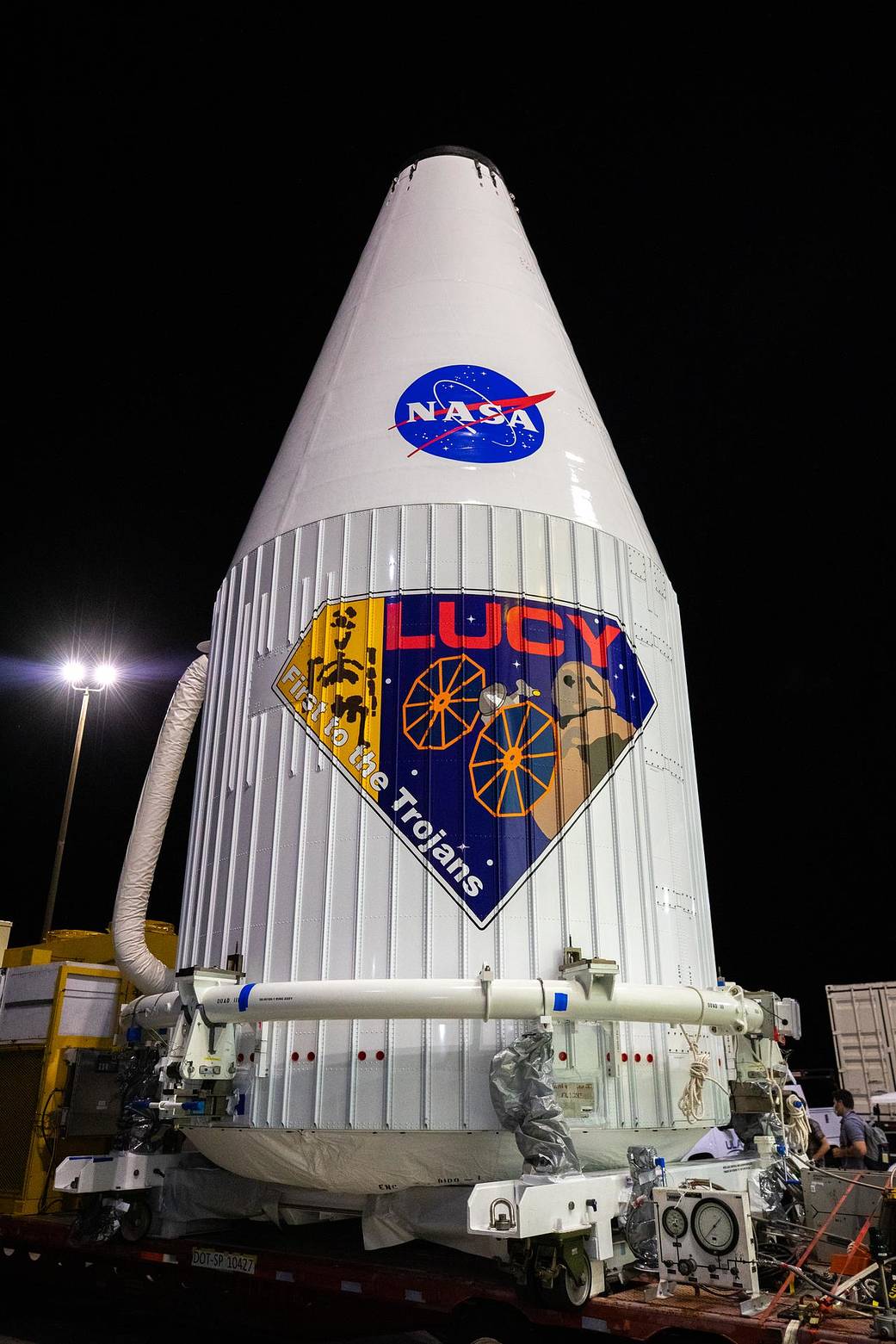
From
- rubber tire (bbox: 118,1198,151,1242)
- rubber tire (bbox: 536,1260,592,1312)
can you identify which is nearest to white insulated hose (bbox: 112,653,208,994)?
rubber tire (bbox: 118,1198,151,1242)

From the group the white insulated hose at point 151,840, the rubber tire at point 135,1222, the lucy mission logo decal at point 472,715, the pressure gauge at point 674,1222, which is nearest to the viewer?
the pressure gauge at point 674,1222

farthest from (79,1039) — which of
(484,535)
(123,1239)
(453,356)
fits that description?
(453,356)

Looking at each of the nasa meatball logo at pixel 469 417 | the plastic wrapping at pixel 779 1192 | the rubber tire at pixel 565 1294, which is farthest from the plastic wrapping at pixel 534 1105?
the nasa meatball logo at pixel 469 417

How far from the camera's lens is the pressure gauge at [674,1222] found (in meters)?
5.57

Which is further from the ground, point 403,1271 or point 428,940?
point 428,940

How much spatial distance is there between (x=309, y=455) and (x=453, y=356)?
1709mm

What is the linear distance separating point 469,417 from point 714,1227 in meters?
6.65

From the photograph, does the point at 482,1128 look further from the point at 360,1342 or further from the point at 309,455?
the point at 309,455

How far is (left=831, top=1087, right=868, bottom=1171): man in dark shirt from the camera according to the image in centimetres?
1154

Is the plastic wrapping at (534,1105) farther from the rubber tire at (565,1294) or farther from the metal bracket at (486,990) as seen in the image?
the rubber tire at (565,1294)

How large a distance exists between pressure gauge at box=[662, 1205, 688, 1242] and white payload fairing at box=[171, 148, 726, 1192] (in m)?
→ 0.83

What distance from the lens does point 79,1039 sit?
10398mm

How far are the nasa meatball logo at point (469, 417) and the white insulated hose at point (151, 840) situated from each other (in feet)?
10.6

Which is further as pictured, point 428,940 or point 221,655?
point 221,655
